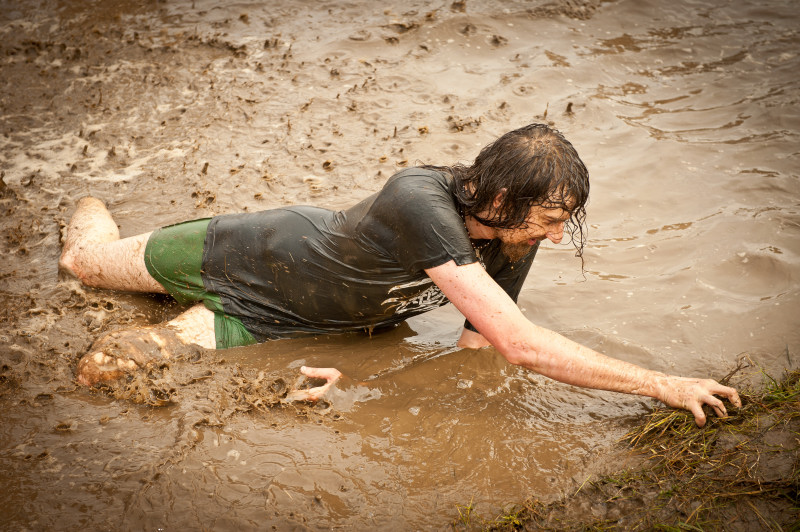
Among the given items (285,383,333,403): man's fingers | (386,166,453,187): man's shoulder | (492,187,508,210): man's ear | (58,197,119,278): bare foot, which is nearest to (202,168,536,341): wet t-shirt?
(386,166,453,187): man's shoulder

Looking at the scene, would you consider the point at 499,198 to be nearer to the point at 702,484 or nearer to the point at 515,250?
the point at 515,250

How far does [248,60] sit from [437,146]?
2107 millimetres

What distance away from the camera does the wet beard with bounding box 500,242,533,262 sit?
9.73ft

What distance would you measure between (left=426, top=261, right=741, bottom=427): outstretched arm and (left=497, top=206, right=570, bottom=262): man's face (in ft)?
0.97

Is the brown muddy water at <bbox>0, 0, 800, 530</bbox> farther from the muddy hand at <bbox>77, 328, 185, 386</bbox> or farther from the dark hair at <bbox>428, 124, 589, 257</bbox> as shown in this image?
the dark hair at <bbox>428, 124, 589, 257</bbox>

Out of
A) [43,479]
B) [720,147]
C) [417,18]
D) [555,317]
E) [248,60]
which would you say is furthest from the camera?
[417,18]

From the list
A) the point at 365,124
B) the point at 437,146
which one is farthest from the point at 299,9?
the point at 437,146

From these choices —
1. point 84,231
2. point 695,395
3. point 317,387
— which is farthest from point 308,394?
point 84,231

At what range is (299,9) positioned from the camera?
6594 mm

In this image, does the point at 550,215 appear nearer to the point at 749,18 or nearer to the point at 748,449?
the point at 748,449

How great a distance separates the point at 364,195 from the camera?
14.9 ft

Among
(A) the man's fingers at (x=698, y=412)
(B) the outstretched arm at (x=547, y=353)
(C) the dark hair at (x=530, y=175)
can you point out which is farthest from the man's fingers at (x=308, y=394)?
(A) the man's fingers at (x=698, y=412)

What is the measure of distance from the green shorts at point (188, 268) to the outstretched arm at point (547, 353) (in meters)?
1.27

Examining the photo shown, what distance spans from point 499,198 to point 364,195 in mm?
2014
